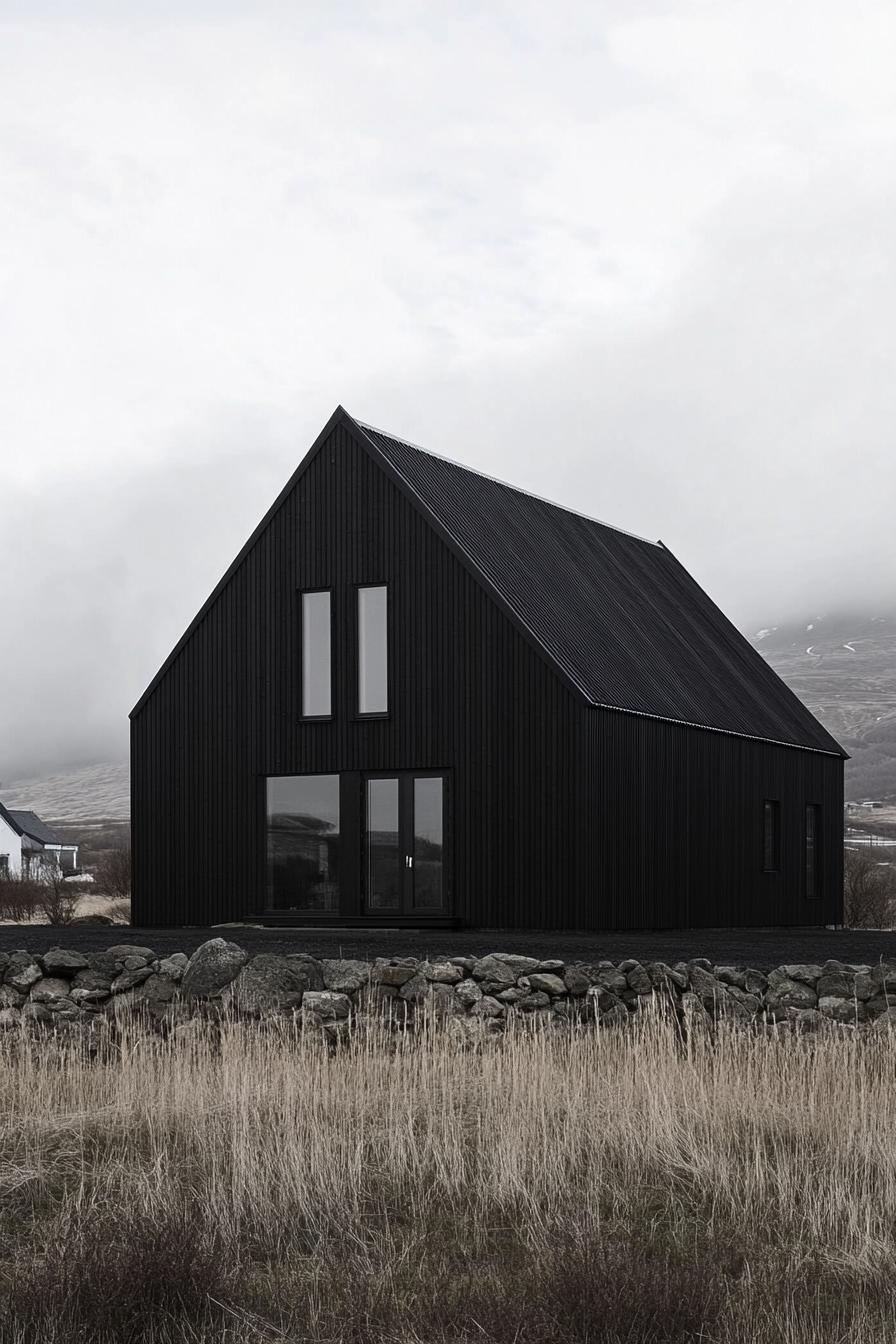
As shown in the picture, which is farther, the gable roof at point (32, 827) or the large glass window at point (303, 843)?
the gable roof at point (32, 827)

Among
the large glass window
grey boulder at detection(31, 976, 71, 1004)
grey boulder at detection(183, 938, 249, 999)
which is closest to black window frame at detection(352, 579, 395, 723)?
the large glass window

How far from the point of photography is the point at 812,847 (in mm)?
35281

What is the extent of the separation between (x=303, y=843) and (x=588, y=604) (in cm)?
660

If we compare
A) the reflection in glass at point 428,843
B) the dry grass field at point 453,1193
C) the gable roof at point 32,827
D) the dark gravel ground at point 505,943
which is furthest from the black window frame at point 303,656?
the gable roof at point 32,827

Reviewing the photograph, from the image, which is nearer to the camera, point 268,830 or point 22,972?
point 22,972

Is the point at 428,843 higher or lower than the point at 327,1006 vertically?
higher

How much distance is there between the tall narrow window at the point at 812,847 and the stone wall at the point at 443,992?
20.6 m

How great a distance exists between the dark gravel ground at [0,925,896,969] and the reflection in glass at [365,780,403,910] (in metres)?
0.73

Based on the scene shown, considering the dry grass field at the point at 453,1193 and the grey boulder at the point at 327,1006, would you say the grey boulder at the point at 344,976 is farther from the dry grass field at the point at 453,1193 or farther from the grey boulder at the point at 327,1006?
the dry grass field at the point at 453,1193

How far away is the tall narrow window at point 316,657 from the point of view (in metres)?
28.0

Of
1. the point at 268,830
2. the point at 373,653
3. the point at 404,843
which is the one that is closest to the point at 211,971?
the point at 404,843

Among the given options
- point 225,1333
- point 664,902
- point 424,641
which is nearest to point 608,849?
point 664,902

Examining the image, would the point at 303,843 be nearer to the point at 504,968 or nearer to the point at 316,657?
the point at 316,657

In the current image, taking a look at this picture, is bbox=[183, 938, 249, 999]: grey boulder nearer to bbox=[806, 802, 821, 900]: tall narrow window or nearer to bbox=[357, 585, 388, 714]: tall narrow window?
bbox=[357, 585, 388, 714]: tall narrow window
